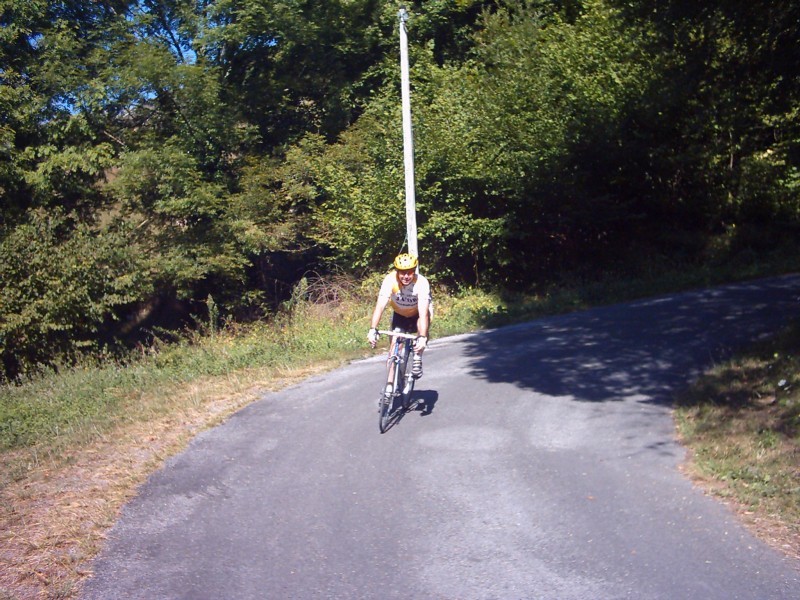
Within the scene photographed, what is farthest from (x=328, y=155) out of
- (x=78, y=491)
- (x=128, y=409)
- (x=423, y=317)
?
(x=78, y=491)

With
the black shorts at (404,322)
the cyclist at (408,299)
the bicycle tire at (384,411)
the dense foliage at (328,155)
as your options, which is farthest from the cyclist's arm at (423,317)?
the dense foliage at (328,155)

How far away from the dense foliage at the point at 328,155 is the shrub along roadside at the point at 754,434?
8.31 m

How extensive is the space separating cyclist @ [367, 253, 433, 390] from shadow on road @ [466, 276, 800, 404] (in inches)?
69.4

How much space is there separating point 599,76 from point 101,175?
1409cm

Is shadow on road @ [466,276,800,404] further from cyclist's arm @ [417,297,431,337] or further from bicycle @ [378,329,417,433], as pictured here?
cyclist's arm @ [417,297,431,337]

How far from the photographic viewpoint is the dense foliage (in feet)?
64.8

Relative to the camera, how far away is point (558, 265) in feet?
71.2

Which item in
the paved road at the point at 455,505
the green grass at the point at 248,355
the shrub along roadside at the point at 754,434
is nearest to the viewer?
the paved road at the point at 455,505

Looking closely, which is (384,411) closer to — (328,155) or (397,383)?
(397,383)

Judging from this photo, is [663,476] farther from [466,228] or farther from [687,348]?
[466,228]

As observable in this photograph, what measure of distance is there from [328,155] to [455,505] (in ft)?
57.6

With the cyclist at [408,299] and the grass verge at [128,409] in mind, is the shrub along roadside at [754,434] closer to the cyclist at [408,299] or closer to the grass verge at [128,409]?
the cyclist at [408,299]

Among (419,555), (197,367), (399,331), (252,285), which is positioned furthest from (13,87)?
(419,555)

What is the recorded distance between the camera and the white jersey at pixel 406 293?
9.02 meters
